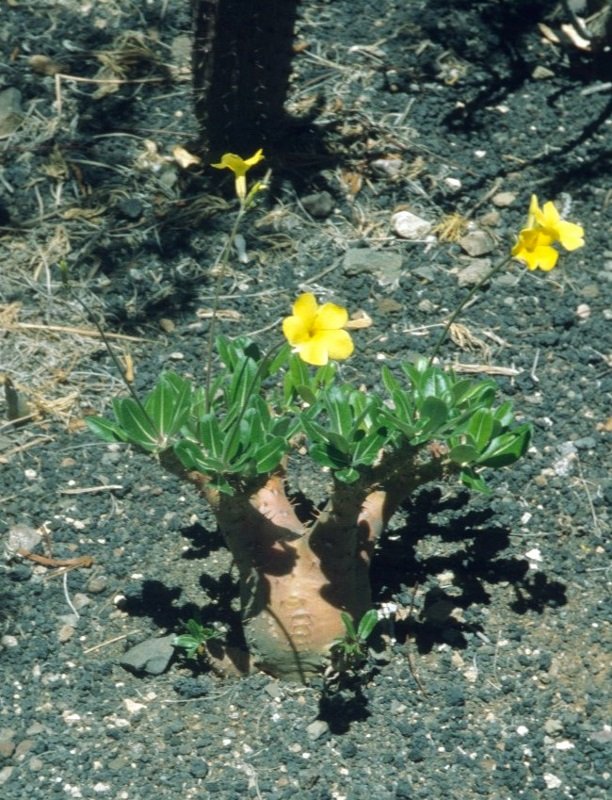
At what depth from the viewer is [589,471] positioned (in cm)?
324

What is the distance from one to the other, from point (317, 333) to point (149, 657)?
3.24ft

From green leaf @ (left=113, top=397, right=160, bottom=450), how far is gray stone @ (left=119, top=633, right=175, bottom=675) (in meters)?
0.59

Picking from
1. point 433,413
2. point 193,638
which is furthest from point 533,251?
point 193,638

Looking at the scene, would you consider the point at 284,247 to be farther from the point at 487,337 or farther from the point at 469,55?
the point at 469,55

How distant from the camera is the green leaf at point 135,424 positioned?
2514 mm

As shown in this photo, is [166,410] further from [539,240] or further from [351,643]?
[539,240]

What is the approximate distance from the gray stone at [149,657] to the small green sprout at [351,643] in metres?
0.41

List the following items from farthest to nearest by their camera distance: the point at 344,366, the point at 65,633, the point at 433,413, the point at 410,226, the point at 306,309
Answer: the point at 410,226, the point at 344,366, the point at 65,633, the point at 433,413, the point at 306,309

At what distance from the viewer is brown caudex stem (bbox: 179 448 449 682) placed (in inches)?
107

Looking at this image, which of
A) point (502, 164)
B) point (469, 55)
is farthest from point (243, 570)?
point (469, 55)

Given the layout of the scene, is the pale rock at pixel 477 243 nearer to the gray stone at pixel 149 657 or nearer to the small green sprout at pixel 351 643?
the small green sprout at pixel 351 643

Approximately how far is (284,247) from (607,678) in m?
1.66

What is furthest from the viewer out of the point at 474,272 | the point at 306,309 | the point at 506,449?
the point at 474,272

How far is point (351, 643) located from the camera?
8.71 ft
